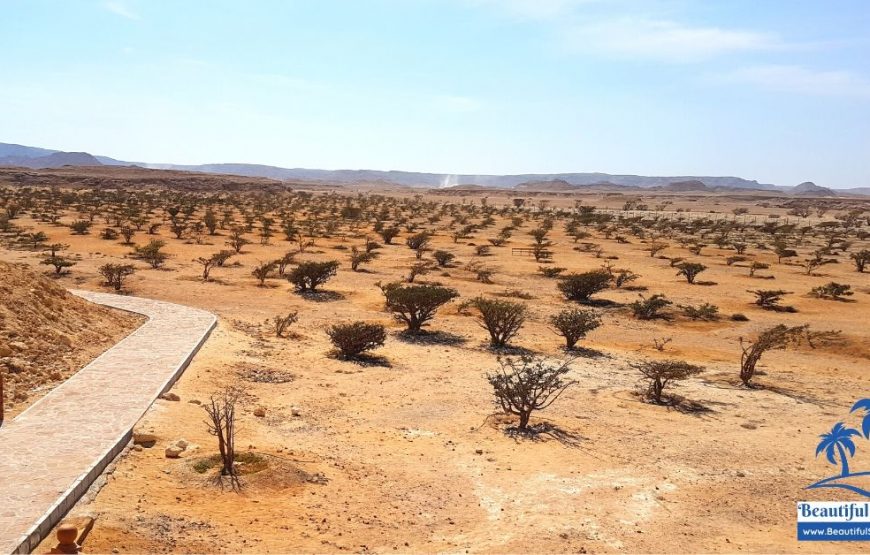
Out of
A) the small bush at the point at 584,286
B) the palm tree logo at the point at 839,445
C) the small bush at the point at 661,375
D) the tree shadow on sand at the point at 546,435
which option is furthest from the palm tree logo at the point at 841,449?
the small bush at the point at 584,286

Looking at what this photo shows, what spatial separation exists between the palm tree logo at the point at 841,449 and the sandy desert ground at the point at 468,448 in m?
0.18

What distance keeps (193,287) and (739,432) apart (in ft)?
58.4

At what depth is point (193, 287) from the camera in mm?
21578

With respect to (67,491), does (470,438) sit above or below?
below

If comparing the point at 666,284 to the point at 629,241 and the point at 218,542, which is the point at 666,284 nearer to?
the point at 629,241

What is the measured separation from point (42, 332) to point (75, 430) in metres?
4.47

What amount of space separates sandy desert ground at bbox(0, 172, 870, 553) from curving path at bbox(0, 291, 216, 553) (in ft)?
0.84

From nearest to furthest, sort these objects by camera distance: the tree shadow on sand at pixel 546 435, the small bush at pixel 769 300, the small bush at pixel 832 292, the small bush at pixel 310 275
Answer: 1. the tree shadow on sand at pixel 546 435
2. the small bush at pixel 310 275
3. the small bush at pixel 769 300
4. the small bush at pixel 832 292

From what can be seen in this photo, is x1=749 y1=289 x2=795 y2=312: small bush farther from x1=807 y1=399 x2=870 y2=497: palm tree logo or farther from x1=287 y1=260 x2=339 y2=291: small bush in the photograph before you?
x1=287 y1=260 x2=339 y2=291: small bush

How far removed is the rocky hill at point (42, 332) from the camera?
31.9 ft

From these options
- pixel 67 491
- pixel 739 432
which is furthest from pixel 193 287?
pixel 739 432

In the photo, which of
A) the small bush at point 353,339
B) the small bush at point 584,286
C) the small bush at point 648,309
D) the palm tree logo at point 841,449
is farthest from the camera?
the small bush at point 584,286

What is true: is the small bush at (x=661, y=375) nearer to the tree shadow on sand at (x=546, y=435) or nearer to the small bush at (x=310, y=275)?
the tree shadow on sand at (x=546, y=435)

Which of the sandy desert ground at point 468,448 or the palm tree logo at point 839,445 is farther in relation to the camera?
the palm tree logo at point 839,445
